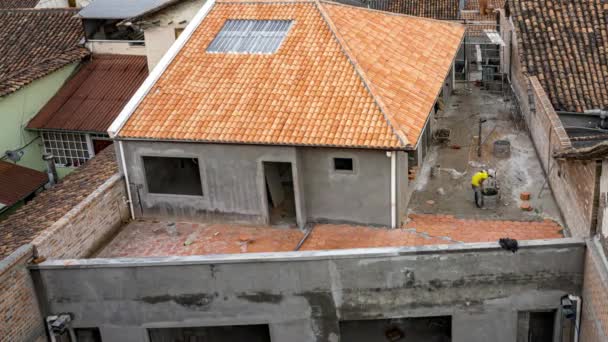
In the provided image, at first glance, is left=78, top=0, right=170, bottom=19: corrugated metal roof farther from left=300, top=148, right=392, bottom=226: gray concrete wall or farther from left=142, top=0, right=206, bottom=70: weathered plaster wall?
left=300, top=148, right=392, bottom=226: gray concrete wall

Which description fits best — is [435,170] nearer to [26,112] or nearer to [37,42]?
[26,112]

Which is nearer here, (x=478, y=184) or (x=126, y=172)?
(x=478, y=184)

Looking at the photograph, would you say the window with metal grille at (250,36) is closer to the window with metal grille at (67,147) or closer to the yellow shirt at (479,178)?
the yellow shirt at (479,178)

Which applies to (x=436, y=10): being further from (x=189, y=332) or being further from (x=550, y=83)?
(x=189, y=332)

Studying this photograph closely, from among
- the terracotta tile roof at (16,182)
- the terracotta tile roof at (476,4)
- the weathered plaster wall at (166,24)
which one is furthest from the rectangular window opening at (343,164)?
the terracotta tile roof at (476,4)

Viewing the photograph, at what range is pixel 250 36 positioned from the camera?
69.4ft

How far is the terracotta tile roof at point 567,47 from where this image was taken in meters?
22.0

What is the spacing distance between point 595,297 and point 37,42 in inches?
997

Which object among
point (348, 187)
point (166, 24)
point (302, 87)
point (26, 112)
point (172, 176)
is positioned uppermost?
point (166, 24)

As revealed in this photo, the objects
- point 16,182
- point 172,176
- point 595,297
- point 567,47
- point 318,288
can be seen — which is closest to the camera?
point 595,297

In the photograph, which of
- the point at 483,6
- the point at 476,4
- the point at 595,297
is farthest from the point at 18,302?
the point at 476,4

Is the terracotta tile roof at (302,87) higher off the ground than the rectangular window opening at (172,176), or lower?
higher

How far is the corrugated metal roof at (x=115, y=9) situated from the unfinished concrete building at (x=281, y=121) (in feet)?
26.2

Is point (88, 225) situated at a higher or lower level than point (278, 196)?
higher
